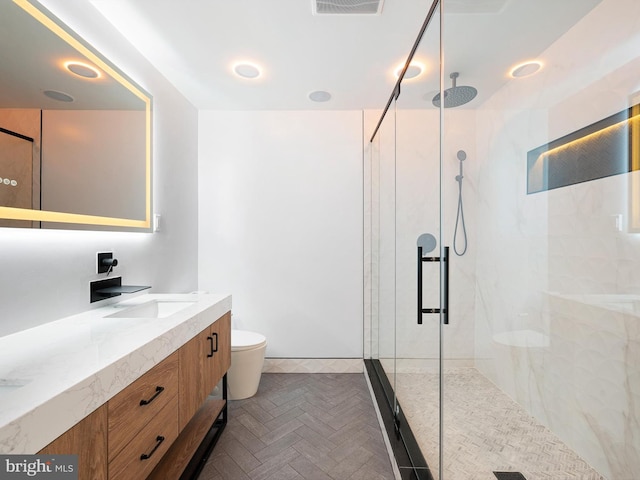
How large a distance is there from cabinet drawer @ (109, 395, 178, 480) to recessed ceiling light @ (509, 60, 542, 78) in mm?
1666

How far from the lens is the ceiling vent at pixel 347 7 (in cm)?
153

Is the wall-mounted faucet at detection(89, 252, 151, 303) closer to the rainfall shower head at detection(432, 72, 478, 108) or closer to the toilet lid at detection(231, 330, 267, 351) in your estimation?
the toilet lid at detection(231, 330, 267, 351)

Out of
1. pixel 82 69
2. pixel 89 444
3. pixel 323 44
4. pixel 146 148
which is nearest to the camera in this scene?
pixel 89 444

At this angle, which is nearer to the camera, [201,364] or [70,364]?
[70,364]

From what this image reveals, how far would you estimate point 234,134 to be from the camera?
9.49 ft

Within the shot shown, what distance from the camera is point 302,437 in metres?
1.92

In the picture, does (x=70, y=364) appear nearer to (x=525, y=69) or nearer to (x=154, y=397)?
(x=154, y=397)

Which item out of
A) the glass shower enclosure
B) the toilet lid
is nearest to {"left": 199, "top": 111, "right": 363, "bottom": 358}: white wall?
the toilet lid

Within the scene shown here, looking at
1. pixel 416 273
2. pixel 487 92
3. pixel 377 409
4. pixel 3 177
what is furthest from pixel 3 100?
pixel 377 409

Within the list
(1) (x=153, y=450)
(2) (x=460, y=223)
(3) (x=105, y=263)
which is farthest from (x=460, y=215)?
(3) (x=105, y=263)

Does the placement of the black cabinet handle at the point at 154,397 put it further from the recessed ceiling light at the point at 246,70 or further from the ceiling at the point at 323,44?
the recessed ceiling light at the point at 246,70

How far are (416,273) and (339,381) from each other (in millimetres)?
1592

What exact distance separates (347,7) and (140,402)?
200 cm

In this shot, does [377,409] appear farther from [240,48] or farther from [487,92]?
[240,48]
